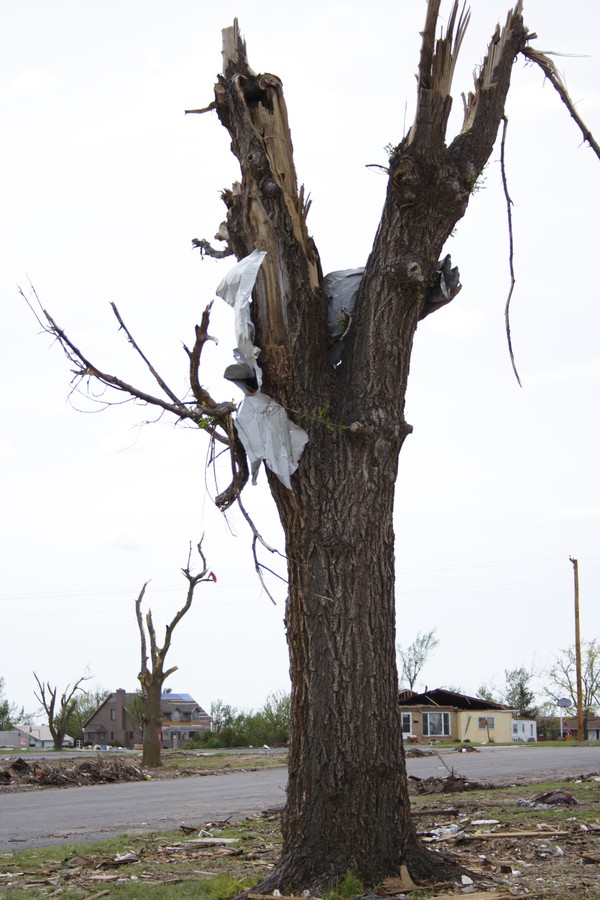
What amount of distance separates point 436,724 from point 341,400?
5675cm

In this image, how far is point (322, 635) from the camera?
18.4ft

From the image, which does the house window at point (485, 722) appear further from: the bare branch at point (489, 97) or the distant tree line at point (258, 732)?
the bare branch at point (489, 97)

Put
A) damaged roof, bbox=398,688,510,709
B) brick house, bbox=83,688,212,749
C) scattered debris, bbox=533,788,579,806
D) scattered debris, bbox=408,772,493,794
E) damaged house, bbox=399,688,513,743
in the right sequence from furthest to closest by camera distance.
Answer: brick house, bbox=83,688,212,749, damaged roof, bbox=398,688,510,709, damaged house, bbox=399,688,513,743, scattered debris, bbox=408,772,493,794, scattered debris, bbox=533,788,579,806

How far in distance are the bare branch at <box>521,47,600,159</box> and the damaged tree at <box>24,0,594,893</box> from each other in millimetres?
82

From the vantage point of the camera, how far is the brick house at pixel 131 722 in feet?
279

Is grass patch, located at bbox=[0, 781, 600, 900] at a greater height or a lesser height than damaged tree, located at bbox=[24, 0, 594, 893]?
lesser

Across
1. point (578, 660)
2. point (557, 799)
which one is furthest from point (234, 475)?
point (578, 660)

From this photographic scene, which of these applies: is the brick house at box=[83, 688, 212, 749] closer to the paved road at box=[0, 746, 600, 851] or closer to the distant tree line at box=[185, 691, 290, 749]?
the distant tree line at box=[185, 691, 290, 749]

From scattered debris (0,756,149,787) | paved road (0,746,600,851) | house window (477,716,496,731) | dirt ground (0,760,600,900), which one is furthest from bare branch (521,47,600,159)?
house window (477,716,496,731)

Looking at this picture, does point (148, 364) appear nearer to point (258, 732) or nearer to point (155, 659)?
point (155, 659)

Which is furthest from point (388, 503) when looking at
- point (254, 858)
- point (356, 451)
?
point (254, 858)

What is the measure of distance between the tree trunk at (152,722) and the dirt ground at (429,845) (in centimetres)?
1415

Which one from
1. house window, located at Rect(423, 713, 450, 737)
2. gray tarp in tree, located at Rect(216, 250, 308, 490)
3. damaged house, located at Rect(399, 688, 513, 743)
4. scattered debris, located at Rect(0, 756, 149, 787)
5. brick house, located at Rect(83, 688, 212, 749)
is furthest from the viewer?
brick house, located at Rect(83, 688, 212, 749)

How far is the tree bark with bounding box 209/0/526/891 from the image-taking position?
545 cm
